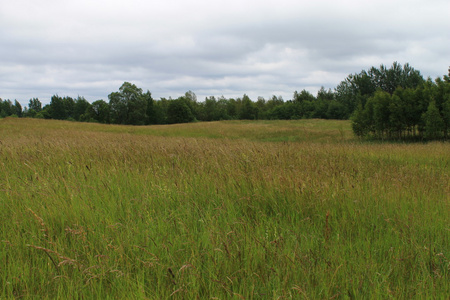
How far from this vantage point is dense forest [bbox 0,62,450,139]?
22.9m

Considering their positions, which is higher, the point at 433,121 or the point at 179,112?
the point at 179,112

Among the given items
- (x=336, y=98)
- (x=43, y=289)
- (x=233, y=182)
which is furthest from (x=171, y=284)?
(x=336, y=98)

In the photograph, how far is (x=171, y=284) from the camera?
6.00 feet

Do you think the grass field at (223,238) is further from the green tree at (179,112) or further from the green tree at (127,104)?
the green tree at (179,112)

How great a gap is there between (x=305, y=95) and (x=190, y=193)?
106m

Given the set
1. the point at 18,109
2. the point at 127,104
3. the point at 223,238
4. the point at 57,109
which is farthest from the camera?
the point at 18,109

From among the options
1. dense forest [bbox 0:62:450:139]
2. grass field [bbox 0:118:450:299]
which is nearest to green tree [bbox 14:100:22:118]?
dense forest [bbox 0:62:450:139]

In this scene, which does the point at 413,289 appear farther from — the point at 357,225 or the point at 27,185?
the point at 27,185

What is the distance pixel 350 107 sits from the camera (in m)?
73.2

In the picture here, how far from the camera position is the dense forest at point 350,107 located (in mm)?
22906

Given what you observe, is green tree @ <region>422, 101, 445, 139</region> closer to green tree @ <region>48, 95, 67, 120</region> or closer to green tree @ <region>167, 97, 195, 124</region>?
green tree @ <region>167, 97, 195, 124</region>

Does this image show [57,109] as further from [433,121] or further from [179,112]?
[433,121]

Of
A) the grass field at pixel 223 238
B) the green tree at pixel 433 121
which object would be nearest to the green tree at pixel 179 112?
the green tree at pixel 433 121

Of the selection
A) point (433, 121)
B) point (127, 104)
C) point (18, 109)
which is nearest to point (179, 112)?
point (127, 104)
